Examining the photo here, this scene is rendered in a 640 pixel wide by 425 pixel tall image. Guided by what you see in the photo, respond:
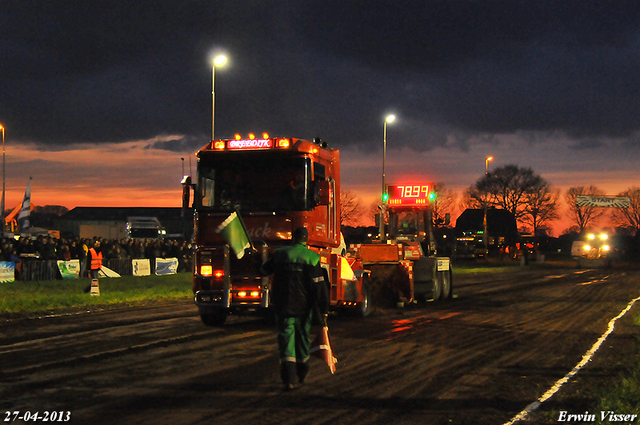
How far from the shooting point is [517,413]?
7.22 m

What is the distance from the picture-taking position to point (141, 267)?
31438 millimetres

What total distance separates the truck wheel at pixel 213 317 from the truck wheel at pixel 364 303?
11.2ft

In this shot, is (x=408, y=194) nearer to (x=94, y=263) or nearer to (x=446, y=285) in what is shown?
(x=446, y=285)

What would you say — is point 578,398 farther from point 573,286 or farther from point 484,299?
point 573,286

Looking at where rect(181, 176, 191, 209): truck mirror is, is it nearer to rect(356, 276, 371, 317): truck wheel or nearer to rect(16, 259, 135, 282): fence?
rect(356, 276, 371, 317): truck wheel

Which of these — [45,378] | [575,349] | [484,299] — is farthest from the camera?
[484,299]

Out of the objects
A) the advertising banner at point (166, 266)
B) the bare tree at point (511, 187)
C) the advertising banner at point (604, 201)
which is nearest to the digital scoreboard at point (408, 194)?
the advertising banner at point (166, 266)

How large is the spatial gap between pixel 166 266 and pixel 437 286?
50.3 ft

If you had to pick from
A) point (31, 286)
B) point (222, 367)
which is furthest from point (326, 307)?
point (31, 286)

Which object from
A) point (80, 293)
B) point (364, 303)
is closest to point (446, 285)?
point (364, 303)

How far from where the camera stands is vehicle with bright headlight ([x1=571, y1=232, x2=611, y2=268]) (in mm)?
57344

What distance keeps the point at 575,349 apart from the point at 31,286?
61.0 feet

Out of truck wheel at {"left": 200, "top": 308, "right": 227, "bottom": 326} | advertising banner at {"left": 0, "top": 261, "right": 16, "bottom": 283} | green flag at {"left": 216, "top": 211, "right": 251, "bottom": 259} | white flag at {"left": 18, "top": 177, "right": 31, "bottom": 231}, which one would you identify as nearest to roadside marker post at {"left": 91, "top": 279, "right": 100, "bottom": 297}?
advertising banner at {"left": 0, "top": 261, "right": 16, "bottom": 283}

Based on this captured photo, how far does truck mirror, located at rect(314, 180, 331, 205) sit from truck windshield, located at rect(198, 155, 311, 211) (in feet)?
0.58
